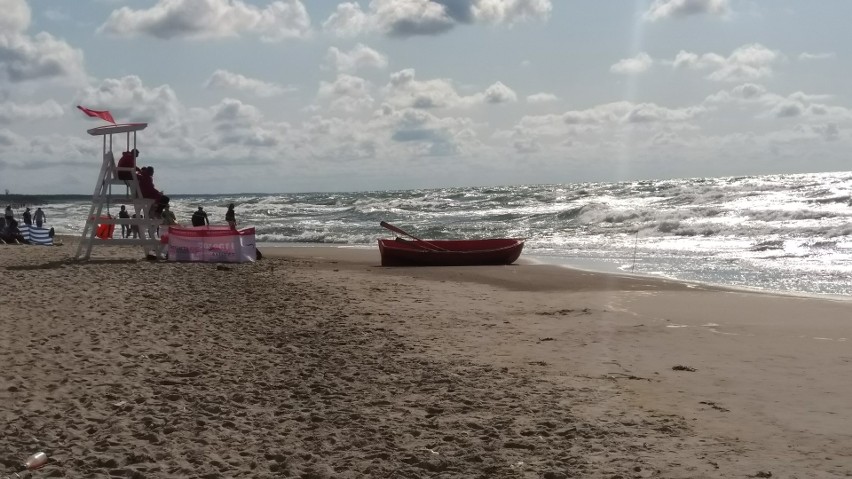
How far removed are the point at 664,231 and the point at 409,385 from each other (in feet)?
76.9

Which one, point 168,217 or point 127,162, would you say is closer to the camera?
point 127,162

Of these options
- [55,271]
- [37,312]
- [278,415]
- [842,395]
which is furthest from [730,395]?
[55,271]

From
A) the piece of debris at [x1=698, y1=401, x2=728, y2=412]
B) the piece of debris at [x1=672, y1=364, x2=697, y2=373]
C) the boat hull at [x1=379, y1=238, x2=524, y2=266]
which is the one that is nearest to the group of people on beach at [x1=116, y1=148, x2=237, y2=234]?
the boat hull at [x1=379, y1=238, x2=524, y2=266]

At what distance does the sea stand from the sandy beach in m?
5.40

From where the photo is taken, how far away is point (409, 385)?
20.6ft

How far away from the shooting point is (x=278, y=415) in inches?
211

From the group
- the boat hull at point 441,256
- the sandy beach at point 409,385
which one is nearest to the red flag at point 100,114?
the sandy beach at point 409,385

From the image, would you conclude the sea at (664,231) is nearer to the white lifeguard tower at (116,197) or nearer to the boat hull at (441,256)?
the boat hull at (441,256)

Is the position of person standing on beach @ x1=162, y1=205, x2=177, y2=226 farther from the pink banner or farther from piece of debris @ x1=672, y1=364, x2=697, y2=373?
piece of debris @ x1=672, y1=364, x2=697, y2=373

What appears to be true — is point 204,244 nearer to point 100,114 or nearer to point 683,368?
point 100,114

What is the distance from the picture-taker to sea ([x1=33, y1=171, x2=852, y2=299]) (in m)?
16.6

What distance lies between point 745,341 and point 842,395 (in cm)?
232

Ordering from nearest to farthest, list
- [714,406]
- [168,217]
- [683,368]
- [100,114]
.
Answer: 1. [714,406]
2. [683,368]
3. [100,114]
4. [168,217]

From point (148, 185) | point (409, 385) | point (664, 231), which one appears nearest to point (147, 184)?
point (148, 185)
